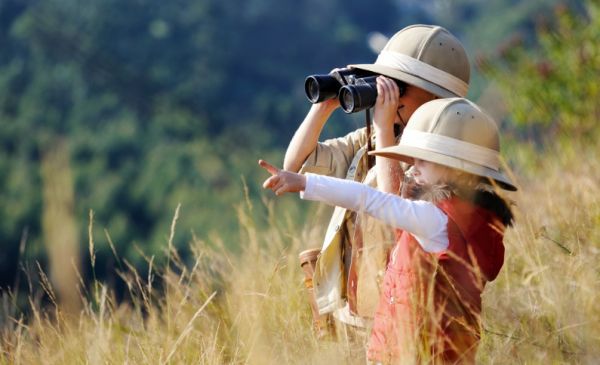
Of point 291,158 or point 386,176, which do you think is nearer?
point 386,176

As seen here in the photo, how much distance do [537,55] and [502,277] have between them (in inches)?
208

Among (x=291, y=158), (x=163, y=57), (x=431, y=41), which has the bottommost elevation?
(x=163, y=57)

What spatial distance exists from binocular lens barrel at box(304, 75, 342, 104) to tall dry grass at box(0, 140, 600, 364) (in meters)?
0.47

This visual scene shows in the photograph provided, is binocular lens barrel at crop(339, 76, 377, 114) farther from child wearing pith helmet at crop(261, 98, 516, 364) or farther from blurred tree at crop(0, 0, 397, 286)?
blurred tree at crop(0, 0, 397, 286)

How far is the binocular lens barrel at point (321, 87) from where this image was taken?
88.7 inches

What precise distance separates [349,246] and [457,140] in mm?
491

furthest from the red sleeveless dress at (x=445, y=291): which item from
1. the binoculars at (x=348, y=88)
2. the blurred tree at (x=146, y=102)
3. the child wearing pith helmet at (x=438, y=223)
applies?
the blurred tree at (x=146, y=102)

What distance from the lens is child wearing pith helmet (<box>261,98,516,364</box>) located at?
1.81 metres

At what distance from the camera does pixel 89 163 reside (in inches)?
1848

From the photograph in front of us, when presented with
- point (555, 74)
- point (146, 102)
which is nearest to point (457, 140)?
point (555, 74)

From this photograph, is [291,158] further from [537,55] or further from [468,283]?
[537,55]

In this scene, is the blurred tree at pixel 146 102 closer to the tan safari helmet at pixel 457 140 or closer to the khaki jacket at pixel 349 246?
the khaki jacket at pixel 349 246

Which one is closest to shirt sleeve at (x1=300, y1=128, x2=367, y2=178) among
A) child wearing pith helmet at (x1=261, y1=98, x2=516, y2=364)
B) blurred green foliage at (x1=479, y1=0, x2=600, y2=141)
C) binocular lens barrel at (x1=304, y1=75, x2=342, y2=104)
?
binocular lens barrel at (x1=304, y1=75, x2=342, y2=104)

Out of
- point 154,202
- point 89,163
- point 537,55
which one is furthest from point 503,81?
point 89,163
